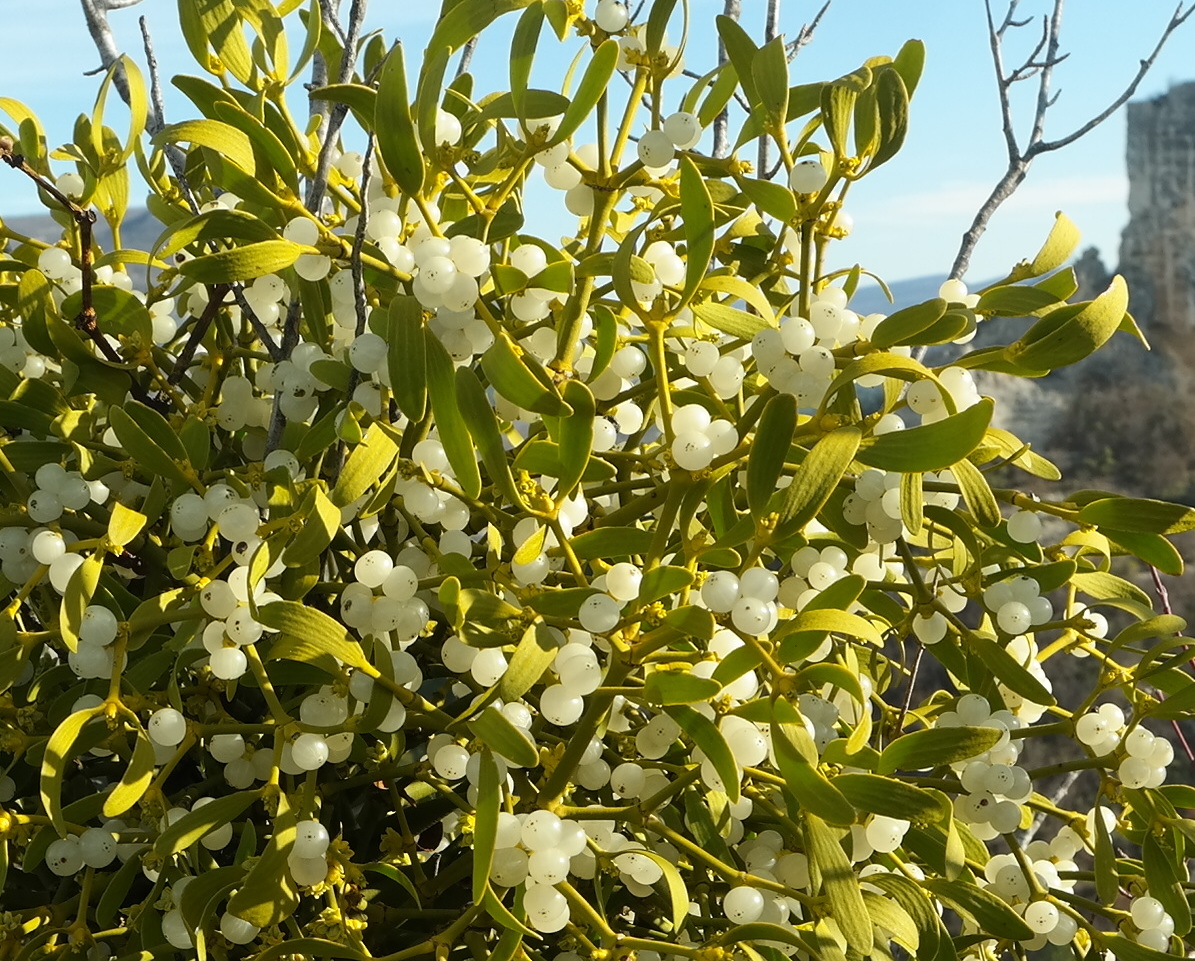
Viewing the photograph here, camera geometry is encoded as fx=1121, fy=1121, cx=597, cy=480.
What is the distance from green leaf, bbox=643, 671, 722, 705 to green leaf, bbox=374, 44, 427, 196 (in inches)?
5.8

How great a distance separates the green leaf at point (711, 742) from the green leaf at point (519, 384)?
0.24ft

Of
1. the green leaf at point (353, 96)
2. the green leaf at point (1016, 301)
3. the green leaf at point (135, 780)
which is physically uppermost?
the green leaf at point (353, 96)

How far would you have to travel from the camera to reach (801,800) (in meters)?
0.28

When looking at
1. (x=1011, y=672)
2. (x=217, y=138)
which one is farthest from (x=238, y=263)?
(x=1011, y=672)

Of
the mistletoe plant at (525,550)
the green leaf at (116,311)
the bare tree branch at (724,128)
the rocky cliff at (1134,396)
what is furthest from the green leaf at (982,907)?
the rocky cliff at (1134,396)

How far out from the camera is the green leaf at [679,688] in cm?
27

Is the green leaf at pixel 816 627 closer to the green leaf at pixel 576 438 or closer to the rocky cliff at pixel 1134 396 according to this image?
the green leaf at pixel 576 438

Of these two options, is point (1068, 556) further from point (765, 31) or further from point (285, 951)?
point (765, 31)

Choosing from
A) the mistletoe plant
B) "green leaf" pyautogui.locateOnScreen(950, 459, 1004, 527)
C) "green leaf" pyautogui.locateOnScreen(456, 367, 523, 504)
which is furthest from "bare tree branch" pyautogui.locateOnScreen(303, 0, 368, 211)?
"green leaf" pyautogui.locateOnScreen(950, 459, 1004, 527)

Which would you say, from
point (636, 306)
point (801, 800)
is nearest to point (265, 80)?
point (636, 306)

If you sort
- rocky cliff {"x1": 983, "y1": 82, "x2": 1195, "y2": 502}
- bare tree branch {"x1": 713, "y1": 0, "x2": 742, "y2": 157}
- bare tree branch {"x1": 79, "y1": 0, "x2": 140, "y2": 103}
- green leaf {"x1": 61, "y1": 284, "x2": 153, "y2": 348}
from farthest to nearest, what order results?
rocky cliff {"x1": 983, "y1": 82, "x2": 1195, "y2": 502}, bare tree branch {"x1": 713, "y1": 0, "x2": 742, "y2": 157}, bare tree branch {"x1": 79, "y1": 0, "x2": 140, "y2": 103}, green leaf {"x1": 61, "y1": 284, "x2": 153, "y2": 348}

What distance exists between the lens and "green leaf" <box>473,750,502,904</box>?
0.89 feet

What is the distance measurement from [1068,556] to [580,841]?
211 millimetres

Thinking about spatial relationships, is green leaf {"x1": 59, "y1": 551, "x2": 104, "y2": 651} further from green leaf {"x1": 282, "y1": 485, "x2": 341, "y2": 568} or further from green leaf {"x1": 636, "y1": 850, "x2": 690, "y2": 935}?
green leaf {"x1": 636, "y1": 850, "x2": 690, "y2": 935}
